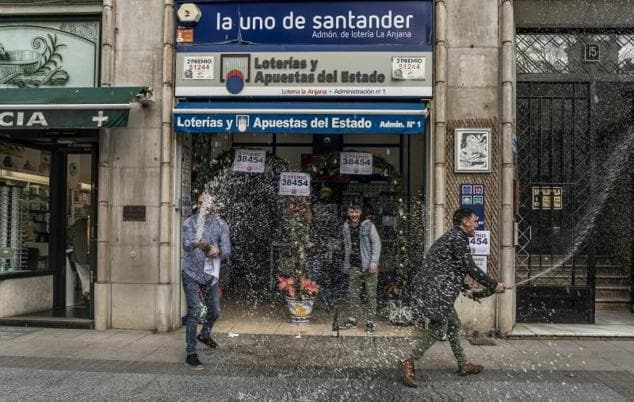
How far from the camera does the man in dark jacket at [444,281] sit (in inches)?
216

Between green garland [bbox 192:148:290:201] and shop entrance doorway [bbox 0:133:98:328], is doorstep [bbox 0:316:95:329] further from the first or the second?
green garland [bbox 192:148:290:201]

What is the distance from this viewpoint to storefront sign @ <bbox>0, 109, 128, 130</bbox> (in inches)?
296

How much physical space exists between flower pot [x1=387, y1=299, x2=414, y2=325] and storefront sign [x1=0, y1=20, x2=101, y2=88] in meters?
5.81

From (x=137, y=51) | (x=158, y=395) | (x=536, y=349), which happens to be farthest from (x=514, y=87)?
(x=158, y=395)

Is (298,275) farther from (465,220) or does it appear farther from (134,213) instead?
(465,220)

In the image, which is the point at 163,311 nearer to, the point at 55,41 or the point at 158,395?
the point at 158,395

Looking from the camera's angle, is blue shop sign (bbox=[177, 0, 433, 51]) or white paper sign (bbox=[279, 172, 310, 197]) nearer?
blue shop sign (bbox=[177, 0, 433, 51])

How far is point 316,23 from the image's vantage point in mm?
8188

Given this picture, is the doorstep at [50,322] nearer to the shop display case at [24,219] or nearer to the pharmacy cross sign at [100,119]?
the shop display case at [24,219]

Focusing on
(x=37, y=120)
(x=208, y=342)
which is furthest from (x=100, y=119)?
(x=208, y=342)

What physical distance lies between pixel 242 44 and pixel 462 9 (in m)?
3.28

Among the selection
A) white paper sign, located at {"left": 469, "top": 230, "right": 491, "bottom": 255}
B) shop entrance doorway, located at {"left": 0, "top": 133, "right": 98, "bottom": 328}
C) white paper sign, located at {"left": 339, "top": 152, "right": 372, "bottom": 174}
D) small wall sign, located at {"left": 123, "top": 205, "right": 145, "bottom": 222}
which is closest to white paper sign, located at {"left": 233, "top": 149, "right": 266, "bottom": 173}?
white paper sign, located at {"left": 339, "top": 152, "right": 372, "bottom": 174}

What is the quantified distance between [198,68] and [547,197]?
223 inches

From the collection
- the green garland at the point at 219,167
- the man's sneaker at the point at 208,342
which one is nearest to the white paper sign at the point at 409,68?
A: the green garland at the point at 219,167
